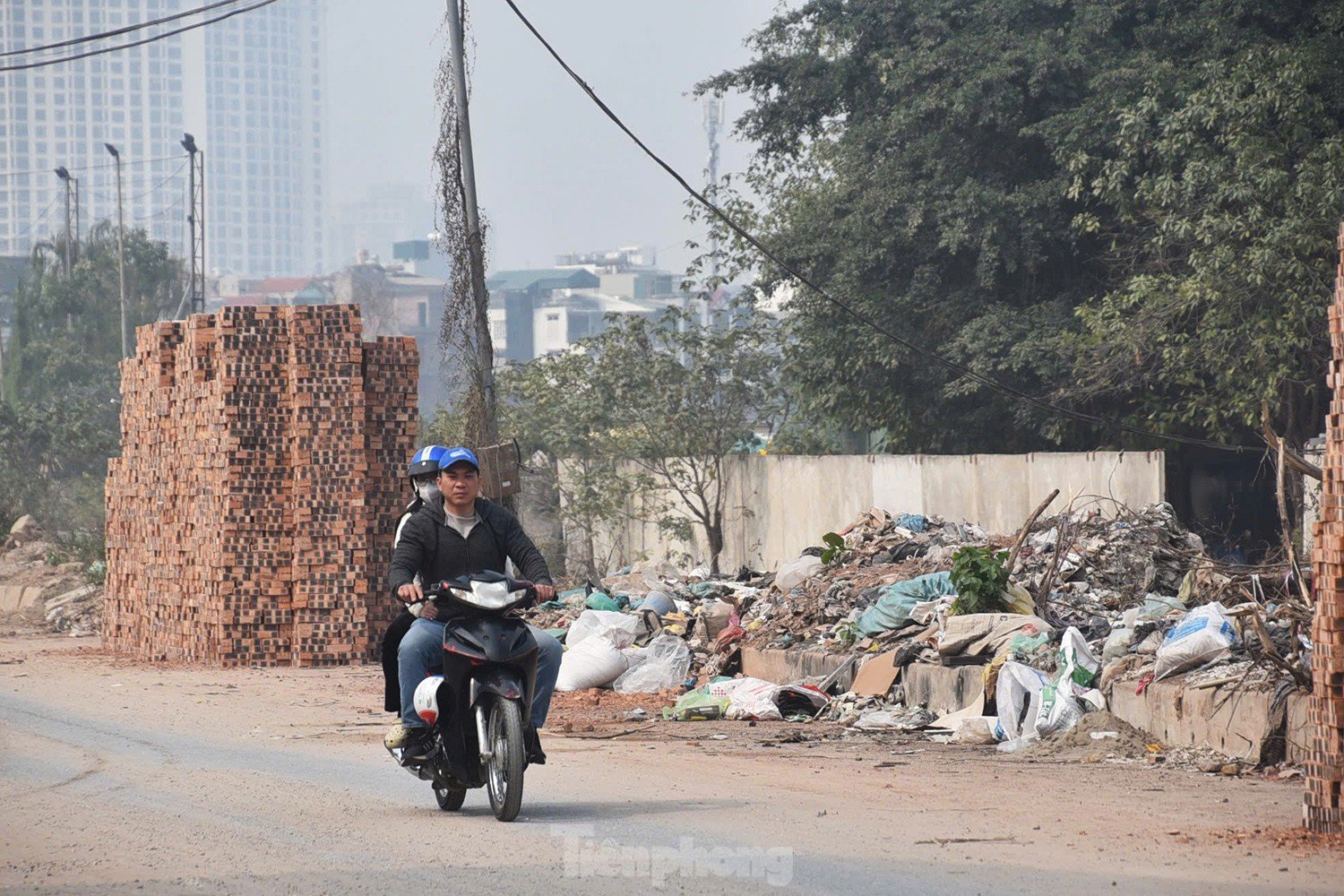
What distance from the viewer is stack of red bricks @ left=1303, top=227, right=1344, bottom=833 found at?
22.0 ft

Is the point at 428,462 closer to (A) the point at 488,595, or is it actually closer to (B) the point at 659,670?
(A) the point at 488,595

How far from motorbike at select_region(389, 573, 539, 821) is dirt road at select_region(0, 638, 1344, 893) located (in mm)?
236

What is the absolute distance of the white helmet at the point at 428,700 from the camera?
715 centimetres

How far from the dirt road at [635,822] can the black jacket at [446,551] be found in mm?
1126

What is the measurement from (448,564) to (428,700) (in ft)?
2.17

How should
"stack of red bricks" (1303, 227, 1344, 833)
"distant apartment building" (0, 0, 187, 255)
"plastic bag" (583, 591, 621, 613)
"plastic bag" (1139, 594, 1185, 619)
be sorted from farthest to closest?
"distant apartment building" (0, 0, 187, 255) < "plastic bag" (583, 591, 621, 613) < "plastic bag" (1139, 594, 1185, 619) < "stack of red bricks" (1303, 227, 1344, 833)

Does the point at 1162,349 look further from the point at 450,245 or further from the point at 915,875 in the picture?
the point at 915,875

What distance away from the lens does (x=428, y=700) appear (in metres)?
7.17

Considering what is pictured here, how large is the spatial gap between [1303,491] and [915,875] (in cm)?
1597

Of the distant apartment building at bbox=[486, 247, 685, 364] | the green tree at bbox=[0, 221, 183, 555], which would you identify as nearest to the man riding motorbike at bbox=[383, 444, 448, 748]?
the green tree at bbox=[0, 221, 183, 555]

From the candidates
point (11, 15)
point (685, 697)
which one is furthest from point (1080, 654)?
point (11, 15)

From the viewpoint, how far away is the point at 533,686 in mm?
7344

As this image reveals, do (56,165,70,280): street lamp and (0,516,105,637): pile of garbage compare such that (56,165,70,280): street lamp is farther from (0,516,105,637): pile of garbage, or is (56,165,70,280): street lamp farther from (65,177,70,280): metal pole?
(0,516,105,637): pile of garbage

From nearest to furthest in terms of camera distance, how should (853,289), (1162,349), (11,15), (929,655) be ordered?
(929,655)
(1162,349)
(853,289)
(11,15)
